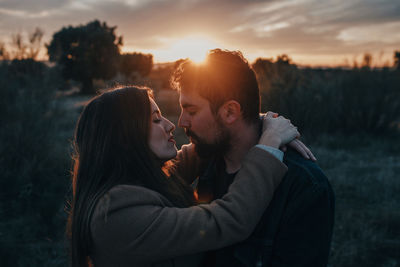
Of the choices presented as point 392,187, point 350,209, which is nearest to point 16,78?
point 350,209

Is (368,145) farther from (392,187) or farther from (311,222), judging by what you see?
(311,222)

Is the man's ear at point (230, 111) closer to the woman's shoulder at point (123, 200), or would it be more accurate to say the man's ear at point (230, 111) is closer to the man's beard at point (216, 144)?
the man's beard at point (216, 144)

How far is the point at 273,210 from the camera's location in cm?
183

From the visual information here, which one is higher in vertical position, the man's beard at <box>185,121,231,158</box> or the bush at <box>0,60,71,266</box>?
the man's beard at <box>185,121,231,158</box>

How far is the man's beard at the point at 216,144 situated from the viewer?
2.32m

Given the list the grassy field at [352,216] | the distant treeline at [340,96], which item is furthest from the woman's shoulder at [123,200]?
the distant treeline at [340,96]

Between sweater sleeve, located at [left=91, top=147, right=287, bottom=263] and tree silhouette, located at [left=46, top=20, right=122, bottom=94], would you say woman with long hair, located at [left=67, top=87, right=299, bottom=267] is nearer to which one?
sweater sleeve, located at [left=91, top=147, right=287, bottom=263]

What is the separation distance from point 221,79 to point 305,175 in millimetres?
861

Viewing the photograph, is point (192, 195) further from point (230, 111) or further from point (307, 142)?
point (307, 142)

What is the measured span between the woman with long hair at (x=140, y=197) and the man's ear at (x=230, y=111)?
0.87 ft

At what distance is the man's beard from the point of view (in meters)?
2.32

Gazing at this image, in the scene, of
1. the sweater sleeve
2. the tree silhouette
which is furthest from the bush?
the tree silhouette

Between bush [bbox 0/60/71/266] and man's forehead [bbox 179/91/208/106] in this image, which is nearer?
man's forehead [bbox 179/91/208/106]

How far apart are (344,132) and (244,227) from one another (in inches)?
447
